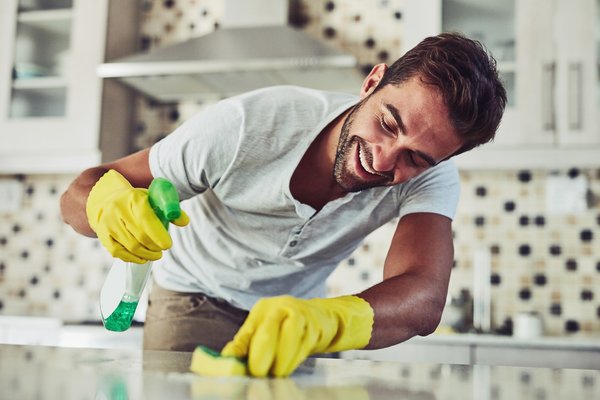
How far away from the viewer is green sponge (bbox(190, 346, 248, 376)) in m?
0.76

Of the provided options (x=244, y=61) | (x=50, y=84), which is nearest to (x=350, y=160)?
(x=244, y=61)

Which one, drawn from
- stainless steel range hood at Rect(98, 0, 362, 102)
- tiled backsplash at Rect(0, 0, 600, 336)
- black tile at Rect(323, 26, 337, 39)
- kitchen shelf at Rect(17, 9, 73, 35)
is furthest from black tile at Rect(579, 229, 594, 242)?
kitchen shelf at Rect(17, 9, 73, 35)

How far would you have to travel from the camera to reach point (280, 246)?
4.24 ft

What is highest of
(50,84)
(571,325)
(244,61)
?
(244,61)

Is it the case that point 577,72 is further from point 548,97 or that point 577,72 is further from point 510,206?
point 510,206

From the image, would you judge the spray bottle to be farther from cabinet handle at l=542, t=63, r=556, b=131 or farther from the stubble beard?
cabinet handle at l=542, t=63, r=556, b=131

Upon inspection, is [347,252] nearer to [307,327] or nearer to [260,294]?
[260,294]

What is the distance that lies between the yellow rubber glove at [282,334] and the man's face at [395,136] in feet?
1.09

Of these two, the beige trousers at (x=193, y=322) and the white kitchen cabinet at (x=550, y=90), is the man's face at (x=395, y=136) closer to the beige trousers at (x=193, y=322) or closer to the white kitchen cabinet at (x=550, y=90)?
the beige trousers at (x=193, y=322)

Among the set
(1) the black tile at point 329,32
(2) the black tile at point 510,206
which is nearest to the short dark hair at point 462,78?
(2) the black tile at point 510,206

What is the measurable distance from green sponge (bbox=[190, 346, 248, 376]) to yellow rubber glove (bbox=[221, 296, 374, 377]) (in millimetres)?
12

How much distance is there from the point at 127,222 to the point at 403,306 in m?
0.43

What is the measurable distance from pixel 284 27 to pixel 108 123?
30.2 inches

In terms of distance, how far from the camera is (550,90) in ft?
7.50
